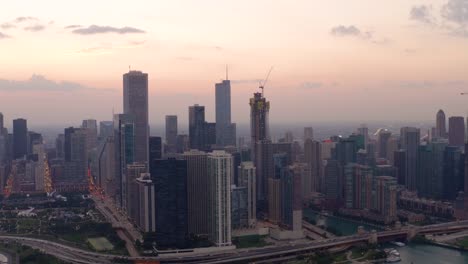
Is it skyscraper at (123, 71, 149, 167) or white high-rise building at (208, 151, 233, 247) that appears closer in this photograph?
white high-rise building at (208, 151, 233, 247)

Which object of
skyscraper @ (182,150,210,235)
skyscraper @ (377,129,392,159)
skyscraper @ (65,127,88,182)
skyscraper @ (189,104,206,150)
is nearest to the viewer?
skyscraper @ (182,150,210,235)

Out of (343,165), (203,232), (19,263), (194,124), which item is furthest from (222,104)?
(19,263)

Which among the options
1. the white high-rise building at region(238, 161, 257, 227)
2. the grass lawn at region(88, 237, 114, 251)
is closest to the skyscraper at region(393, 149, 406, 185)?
the white high-rise building at region(238, 161, 257, 227)

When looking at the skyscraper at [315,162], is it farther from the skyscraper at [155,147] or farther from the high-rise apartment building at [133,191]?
the high-rise apartment building at [133,191]

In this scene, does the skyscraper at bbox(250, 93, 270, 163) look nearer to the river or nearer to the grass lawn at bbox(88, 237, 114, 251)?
the river

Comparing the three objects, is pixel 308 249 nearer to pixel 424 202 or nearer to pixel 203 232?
pixel 203 232

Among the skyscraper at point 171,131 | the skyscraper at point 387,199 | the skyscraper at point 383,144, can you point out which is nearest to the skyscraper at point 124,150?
the skyscraper at point 171,131
